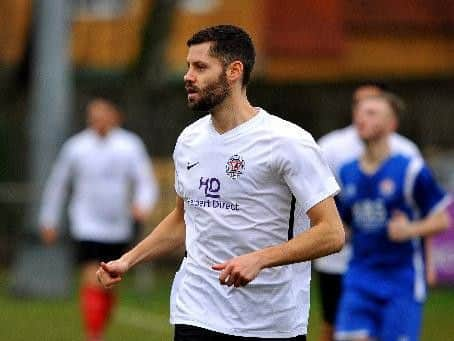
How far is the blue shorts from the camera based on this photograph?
9.50 meters

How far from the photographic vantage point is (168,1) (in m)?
28.0

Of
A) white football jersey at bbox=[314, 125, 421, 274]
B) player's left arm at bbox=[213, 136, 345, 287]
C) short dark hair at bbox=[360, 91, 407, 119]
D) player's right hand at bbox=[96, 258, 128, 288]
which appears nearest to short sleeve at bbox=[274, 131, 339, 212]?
player's left arm at bbox=[213, 136, 345, 287]

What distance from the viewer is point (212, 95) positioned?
6.84m

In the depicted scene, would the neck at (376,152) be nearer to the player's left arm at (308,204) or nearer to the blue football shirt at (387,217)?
the blue football shirt at (387,217)

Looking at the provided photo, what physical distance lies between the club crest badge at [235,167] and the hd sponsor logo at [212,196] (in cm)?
7

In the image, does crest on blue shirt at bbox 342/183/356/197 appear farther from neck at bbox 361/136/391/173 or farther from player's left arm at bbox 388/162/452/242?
player's left arm at bbox 388/162/452/242

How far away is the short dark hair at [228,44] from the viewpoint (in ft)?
22.5

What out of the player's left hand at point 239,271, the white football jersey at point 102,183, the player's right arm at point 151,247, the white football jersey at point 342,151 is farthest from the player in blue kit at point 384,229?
the white football jersey at point 102,183

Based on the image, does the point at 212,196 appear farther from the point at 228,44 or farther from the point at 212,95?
the point at 228,44

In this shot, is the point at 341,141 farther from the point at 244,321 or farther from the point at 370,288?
the point at 244,321

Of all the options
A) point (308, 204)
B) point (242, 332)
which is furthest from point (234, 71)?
point (242, 332)

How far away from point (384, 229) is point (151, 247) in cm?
271

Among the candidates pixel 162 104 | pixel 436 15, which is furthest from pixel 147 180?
pixel 436 15

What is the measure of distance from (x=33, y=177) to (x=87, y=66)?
1154 cm
